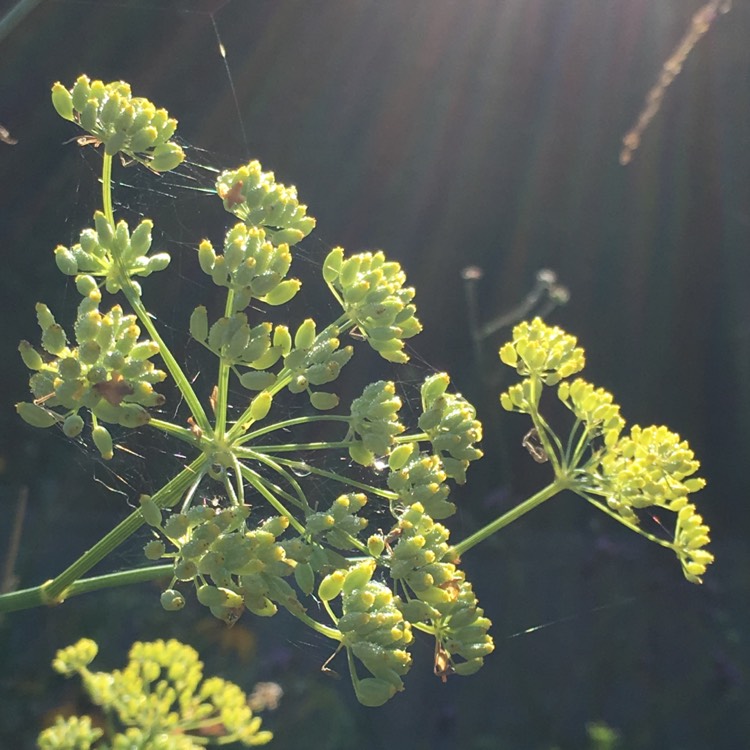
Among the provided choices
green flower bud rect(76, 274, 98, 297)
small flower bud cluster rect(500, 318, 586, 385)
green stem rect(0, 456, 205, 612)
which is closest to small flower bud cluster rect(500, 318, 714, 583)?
small flower bud cluster rect(500, 318, 586, 385)

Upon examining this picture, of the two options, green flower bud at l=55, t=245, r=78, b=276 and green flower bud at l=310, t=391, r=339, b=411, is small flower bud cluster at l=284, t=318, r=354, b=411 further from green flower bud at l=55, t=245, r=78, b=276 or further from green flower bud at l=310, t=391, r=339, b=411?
green flower bud at l=55, t=245, r=78, b=276

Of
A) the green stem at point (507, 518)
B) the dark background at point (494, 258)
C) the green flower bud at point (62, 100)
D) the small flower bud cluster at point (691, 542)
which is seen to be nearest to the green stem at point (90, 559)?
the green stem at point (507, 518)

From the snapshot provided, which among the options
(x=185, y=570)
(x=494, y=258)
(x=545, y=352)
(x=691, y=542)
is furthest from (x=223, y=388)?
(x=494, y=258)

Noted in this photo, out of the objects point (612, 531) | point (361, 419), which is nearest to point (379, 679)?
point (361, 419)

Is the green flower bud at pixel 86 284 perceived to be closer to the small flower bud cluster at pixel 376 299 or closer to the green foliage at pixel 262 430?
the green foliage at pixel 262 430

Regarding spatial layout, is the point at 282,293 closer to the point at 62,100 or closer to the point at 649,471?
the point at 62,100

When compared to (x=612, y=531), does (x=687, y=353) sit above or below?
above

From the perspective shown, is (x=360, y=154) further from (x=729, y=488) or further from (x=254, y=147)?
(x=729, y=488)
